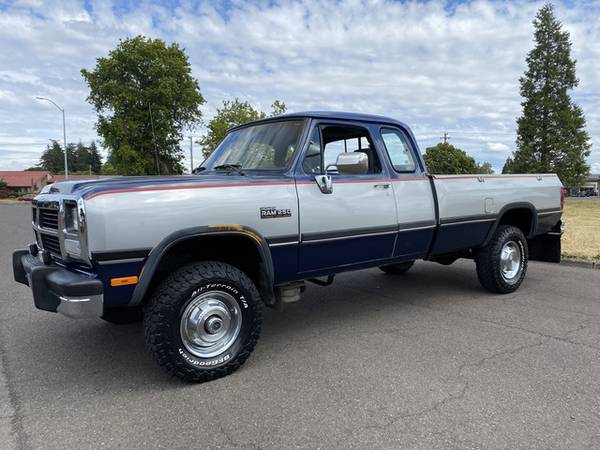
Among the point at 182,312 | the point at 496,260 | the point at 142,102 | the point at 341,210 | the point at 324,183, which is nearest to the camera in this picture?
the point at 182,312

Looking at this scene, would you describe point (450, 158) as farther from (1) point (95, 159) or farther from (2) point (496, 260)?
(1) point (95, 159)

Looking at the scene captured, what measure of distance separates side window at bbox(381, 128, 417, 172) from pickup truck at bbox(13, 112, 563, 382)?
15 millimetres

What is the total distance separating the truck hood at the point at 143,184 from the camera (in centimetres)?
300

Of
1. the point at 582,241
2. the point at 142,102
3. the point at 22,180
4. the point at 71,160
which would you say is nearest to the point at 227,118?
the point at 142,102

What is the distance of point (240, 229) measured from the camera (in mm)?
3395

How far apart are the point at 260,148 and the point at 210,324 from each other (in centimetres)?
172

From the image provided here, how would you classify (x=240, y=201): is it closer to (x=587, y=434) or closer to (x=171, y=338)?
(x=171, y=338)

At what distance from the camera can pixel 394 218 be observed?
4.50 m

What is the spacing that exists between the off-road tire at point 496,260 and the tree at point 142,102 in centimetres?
3457

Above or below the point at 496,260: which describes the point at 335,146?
above

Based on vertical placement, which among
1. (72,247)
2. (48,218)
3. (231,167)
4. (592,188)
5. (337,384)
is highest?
(231,167)

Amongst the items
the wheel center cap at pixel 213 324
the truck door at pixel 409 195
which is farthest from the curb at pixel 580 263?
the wheel center cap at pixel 213 324

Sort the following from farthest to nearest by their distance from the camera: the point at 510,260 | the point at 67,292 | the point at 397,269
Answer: the point at 397,269
the point at 510,260
the point at 67,292

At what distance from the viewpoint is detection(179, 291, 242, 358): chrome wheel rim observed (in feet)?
11.0
